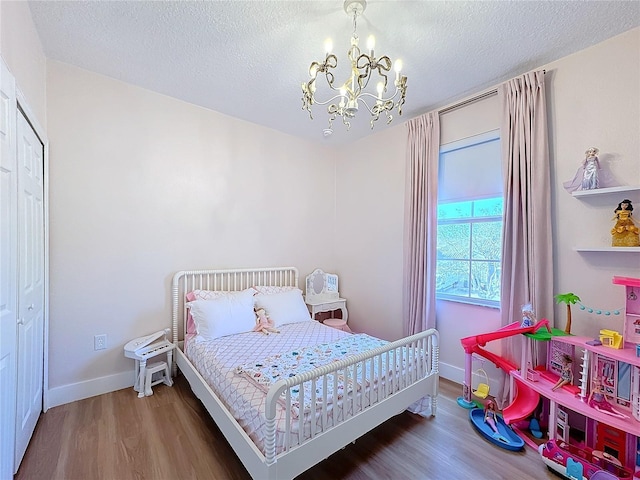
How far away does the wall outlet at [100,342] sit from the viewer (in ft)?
7.96

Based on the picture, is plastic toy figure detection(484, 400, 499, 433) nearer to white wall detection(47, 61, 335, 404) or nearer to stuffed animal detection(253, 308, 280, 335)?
stuffed animal detection(253, 308, 280, 335)

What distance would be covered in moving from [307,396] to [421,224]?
6.58ft

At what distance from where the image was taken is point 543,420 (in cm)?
209

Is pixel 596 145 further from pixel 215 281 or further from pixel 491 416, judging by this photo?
pixel 215 281

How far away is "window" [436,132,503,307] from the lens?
2.59 metres

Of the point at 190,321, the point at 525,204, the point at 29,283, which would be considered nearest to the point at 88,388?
the point at 190,321

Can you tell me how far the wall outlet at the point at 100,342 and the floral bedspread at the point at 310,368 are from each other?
146cm

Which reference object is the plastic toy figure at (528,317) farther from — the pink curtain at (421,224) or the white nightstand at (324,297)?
the white nightstand at (324,297)

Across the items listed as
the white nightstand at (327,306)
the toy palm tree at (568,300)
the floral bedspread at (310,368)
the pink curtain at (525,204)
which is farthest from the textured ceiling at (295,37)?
the white nightstand at (327,306)

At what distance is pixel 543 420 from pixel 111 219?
3814 millimetres

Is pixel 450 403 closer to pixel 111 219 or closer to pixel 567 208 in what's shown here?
pixel 567 208

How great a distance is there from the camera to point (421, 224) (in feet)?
9.50

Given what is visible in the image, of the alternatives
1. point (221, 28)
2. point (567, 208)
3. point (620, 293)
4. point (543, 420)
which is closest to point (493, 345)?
point (543, 420)

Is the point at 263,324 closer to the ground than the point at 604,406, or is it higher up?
higher up
